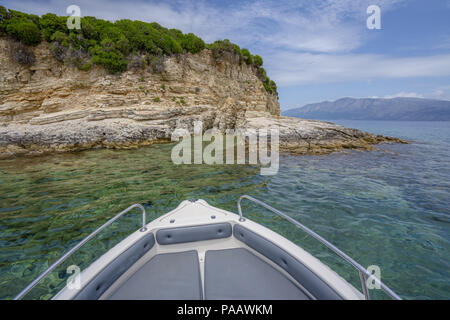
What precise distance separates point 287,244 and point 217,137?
58.0ft

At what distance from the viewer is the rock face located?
1512 centimetres

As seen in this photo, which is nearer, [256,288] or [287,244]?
[256,288]

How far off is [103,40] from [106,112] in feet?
29.6

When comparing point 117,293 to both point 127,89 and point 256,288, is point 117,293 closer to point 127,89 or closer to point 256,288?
point 256,288

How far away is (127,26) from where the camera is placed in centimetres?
2217

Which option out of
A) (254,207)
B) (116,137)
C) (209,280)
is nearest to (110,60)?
(116,137)

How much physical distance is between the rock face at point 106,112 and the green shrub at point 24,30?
0.73 meters

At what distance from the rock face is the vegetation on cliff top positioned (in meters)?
0.84

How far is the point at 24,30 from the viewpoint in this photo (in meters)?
16.8

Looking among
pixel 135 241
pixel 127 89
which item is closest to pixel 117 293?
pixel 135 241

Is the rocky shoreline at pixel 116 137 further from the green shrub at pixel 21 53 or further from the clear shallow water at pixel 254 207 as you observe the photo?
the green shrub at pixel 21 53

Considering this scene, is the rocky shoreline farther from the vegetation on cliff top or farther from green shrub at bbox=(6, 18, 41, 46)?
green shrub at bbox=(6, 18, 41, 46)

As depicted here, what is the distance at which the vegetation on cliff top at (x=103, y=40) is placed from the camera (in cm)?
1711

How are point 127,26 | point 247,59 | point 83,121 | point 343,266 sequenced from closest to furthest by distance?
point 343,266
point 83,121
point 127,26
point 247,59
